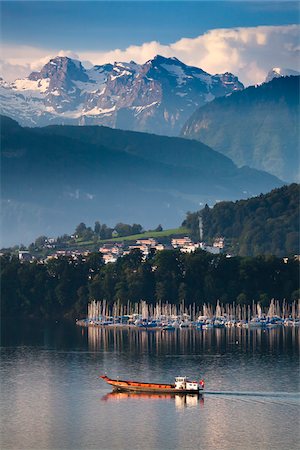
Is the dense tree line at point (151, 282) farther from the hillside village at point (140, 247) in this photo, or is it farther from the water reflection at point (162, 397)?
the water reflection at point (162, 397)

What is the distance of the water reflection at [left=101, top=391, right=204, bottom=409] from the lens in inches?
2571

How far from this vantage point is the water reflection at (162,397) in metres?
65.3

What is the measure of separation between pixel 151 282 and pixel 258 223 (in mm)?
47228

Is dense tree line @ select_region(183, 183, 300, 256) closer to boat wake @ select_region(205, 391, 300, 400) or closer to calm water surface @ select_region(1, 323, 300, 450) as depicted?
calm water surface @ select_region(1, 323, 300, 450)

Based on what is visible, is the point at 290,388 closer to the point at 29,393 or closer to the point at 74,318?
the point at 29,393

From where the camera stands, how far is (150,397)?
66.9 metres

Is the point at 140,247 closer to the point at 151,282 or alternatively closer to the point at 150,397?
the point at 151,282

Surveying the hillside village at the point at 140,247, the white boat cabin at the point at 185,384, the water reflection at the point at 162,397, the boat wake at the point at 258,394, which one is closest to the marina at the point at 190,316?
the water reflection at the point at 162,397

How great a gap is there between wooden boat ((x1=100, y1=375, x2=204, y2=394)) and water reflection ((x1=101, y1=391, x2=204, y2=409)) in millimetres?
206

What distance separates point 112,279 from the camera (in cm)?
11200

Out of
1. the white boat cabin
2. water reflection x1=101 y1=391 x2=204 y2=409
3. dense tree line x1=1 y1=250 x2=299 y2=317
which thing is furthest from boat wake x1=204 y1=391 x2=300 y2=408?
dense tree line x1=1 y1=250 x2=299 y2=317

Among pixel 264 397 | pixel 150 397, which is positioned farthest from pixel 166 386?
pixel 264 397

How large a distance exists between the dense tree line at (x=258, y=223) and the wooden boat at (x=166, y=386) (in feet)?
261

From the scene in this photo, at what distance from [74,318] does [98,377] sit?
36315 mm
